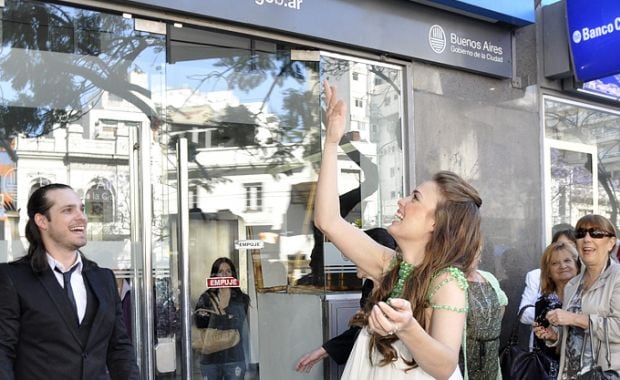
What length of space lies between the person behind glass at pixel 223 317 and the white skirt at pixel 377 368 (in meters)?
3.37

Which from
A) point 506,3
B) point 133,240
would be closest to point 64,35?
point 133,240

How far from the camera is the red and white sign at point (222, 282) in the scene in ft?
18.9

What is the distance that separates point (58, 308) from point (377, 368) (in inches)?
62.2

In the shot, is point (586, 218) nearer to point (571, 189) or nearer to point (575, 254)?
point (575, 254)

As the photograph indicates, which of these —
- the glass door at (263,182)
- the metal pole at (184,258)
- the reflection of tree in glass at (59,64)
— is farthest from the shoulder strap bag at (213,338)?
the reflection of tree in glass at (59,64)

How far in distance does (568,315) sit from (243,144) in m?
3.47

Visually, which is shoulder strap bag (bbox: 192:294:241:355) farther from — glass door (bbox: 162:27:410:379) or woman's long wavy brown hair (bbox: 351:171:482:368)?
woman's long wavy brown hair (bbox: 351:171:482:368)

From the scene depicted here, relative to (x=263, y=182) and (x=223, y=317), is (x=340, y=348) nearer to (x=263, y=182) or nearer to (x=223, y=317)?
(x=223, y=317)

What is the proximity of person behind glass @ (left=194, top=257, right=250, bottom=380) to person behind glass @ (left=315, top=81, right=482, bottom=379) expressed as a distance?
320cm

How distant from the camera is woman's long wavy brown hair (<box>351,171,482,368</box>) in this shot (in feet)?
7.78

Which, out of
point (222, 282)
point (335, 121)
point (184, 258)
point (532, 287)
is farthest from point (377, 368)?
point (532, 287)

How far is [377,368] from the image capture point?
2402mm

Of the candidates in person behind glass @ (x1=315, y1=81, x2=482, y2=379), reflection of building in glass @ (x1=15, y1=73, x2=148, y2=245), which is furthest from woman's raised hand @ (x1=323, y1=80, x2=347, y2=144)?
reflection of building in glass @ (x1=15, y1=73, x2=148, y2=245)

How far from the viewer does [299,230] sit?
20.6 feet
